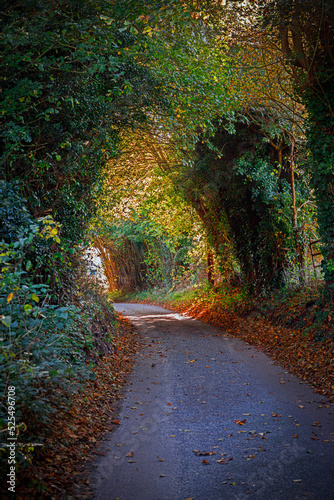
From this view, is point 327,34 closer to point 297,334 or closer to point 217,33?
point 217,33

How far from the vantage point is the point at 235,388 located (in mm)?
7086

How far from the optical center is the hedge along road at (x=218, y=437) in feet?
12.5

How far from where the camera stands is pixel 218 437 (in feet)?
16.4

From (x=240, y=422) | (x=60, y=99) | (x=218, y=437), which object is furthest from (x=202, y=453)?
(x=60, y=99)

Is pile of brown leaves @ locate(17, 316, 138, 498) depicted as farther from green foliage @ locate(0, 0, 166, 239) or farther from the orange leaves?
green foliage @ locate(0, 0, 166, 239)

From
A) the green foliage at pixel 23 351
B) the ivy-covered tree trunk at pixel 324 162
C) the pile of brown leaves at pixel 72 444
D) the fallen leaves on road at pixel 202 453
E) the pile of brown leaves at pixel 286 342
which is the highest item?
the ivy-covered tree trunk at pixel 324 162

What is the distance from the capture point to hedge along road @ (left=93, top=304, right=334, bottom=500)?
12.5ft

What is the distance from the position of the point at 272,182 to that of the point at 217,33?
5.55 m

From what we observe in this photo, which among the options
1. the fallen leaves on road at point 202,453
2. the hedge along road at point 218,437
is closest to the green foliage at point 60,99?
the hedge along road at point 218,437

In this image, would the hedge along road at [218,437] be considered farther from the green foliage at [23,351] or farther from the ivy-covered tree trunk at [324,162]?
the ivy-covered tree trunk at [324,162]

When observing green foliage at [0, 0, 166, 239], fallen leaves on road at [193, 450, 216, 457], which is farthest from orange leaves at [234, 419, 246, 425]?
green foliage at [0, 0, 166, 239]

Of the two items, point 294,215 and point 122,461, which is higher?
point 294,215

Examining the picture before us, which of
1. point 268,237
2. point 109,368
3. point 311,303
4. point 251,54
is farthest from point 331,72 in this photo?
point 109,368

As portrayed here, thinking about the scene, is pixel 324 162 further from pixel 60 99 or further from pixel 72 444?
pixel 72 444
